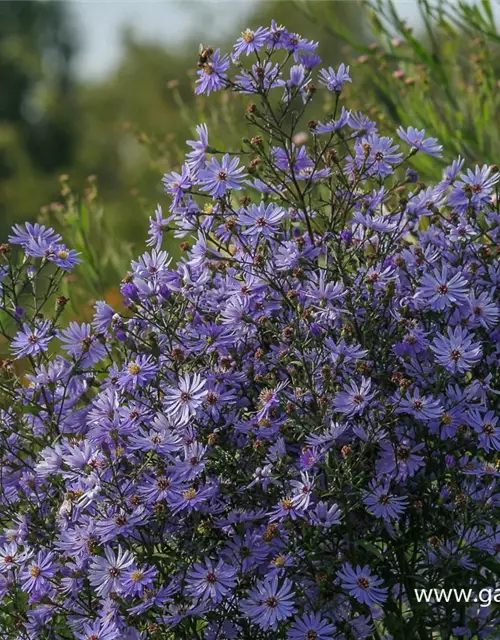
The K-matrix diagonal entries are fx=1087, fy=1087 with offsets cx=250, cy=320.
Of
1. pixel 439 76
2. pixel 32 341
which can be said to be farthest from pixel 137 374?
pixel 439 76

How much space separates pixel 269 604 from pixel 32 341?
940mm

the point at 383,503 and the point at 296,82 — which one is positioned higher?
the point at 296,82

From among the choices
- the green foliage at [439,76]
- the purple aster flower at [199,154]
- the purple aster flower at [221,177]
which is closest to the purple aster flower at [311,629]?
the purple aster flower at [221,177]

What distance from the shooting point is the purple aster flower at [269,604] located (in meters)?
2.28

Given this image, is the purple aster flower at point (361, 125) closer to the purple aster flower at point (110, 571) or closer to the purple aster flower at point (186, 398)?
the purple aster flower at point (186, 398)

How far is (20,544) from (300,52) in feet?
4.56

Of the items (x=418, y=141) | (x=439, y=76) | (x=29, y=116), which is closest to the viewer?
(x=418, y=141)

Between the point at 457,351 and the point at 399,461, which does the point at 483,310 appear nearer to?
the point at 457,351

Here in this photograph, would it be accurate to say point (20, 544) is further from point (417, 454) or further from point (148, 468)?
point (417, 454)

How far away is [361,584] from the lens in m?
2.34

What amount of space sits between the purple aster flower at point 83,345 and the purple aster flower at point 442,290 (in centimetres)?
82

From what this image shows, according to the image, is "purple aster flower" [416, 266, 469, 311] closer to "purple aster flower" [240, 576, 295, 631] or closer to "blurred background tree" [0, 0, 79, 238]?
"purple aster flower" [240, 576, 295, 631]

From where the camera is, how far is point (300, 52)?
8.89 feet

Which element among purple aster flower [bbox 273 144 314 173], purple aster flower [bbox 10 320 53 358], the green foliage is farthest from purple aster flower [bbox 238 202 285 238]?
the green foliage
